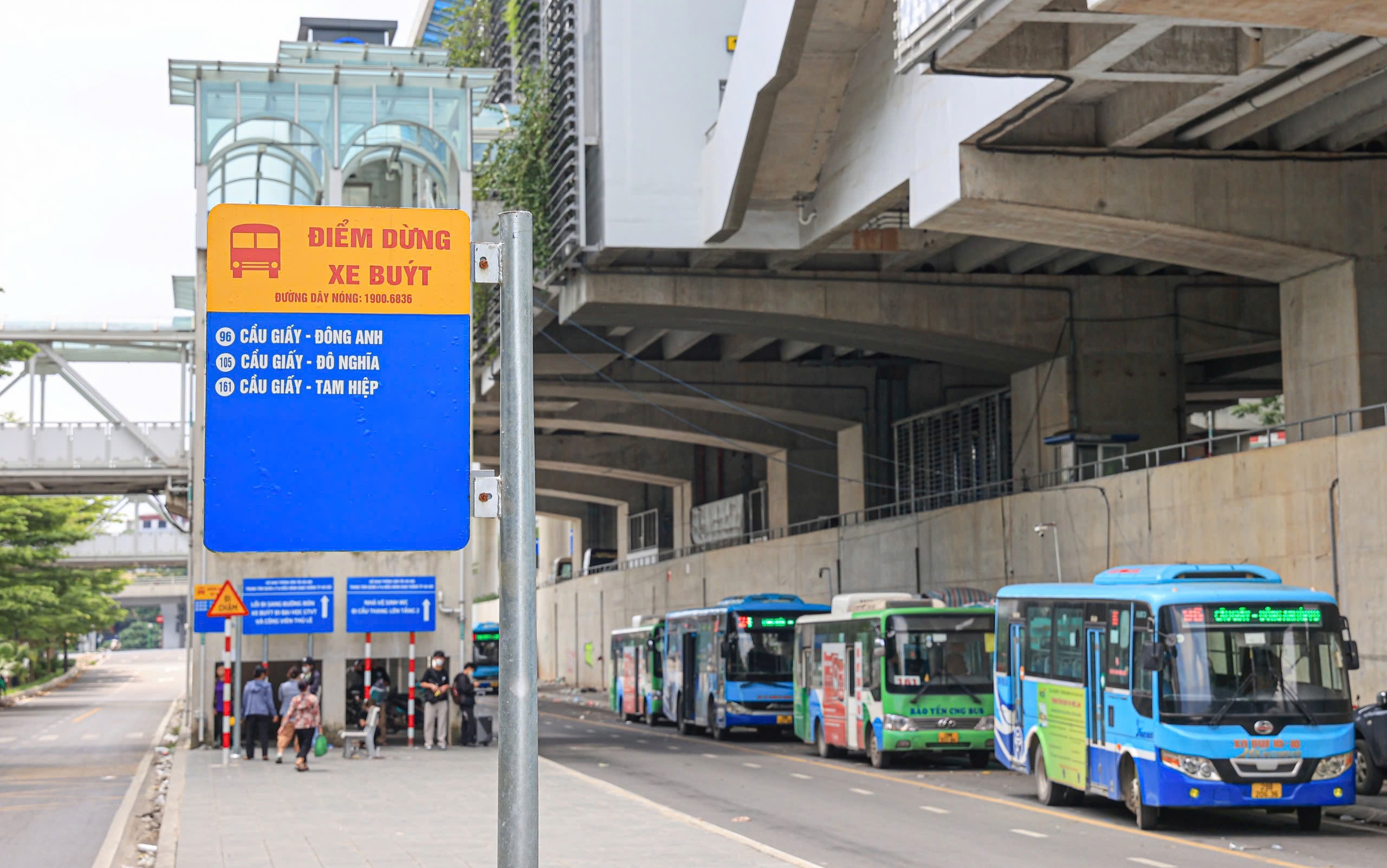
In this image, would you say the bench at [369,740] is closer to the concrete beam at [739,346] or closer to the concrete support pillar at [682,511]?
the concrete beam at [739,346]

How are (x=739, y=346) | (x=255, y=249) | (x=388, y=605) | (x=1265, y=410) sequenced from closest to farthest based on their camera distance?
(x=255, y=249), (x=388, y=605), (x=739, y=346), (x=1265, y=410)

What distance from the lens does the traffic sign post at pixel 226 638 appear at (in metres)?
27.6

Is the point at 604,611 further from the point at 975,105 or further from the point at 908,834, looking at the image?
the point at 908,834

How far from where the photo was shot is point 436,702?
32.2 meters

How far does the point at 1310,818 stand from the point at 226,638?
64.4 ft

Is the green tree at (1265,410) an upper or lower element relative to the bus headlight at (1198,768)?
upper

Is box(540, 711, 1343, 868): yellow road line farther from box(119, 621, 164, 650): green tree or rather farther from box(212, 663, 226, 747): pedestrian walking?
box(119, 621, 164, 650): green tree

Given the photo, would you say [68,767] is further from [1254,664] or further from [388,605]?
[1254,664]

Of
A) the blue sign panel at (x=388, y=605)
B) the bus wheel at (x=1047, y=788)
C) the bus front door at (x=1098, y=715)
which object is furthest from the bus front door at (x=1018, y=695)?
the blue sign panel at (x=388, y=605)

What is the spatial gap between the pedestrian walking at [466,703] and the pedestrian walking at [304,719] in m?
3.98

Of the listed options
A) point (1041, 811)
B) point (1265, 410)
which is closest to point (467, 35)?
point (1041, 811)

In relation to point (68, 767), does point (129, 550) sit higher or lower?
higher

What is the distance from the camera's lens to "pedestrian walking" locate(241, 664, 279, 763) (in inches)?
1133

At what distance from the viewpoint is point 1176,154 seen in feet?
90.0
